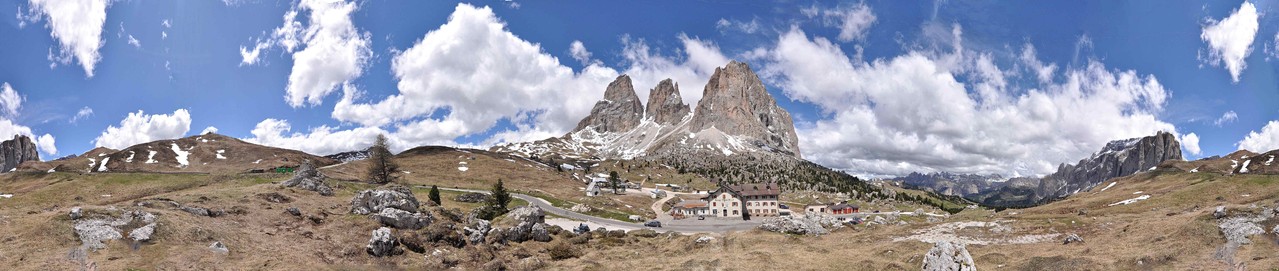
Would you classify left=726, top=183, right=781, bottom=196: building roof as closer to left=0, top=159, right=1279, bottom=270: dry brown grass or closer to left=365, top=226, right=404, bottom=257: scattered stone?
left=0, top=159, right=1279, bottom=270: dry brown grass

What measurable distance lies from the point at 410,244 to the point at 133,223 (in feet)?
55.5

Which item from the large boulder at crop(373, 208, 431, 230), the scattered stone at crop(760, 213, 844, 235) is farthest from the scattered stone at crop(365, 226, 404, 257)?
the scattered stone at crop(760, 213, 844, 235)

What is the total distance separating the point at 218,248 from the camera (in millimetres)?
34812

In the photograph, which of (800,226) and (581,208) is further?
(581,208)

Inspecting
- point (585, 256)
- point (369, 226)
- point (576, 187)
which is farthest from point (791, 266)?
point (576, 187)

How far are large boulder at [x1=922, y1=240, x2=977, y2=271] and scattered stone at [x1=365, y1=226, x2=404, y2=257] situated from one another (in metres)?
36.4

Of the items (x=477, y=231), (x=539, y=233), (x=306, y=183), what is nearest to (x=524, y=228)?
(x=539, y=233)

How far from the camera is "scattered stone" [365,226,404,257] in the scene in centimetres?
3962

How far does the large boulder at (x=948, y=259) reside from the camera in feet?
96.9

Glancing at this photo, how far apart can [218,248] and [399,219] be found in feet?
49.2

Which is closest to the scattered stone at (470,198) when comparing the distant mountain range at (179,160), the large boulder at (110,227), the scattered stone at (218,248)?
the large boulder at (110,227)

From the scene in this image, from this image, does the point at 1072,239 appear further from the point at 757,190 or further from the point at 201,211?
the point at 757,190

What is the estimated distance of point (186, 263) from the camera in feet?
101

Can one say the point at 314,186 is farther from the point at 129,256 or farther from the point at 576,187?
the point at 576,187
